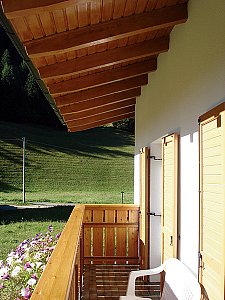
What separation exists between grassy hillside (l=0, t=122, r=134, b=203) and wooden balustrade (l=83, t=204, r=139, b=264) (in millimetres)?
16221

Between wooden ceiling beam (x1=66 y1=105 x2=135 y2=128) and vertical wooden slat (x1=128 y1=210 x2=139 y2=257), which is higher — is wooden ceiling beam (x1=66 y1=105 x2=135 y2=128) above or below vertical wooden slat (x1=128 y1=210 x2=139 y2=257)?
above

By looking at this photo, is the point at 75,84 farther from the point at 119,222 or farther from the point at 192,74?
the point at 119,222

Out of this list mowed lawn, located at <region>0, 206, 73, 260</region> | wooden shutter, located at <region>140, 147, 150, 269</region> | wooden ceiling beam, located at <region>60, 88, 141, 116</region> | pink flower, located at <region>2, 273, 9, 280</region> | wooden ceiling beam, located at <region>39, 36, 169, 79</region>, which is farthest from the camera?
mowed lawn, located at <region>0, 206, 73, 260</region>

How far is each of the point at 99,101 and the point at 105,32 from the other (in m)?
3.51

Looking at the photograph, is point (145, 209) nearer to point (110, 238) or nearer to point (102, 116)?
point (110, 238)

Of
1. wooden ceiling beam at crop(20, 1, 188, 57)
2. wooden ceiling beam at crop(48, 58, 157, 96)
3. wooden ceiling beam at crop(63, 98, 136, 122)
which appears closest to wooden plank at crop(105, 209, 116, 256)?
wooden ceiling beam at crop(63, 98, 136, 122)

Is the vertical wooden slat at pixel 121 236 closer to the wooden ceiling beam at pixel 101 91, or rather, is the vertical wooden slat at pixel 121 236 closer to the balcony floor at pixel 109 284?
the balcony floor at pixel 109 284

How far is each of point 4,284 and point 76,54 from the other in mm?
2355

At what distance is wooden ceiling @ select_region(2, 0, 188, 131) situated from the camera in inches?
124

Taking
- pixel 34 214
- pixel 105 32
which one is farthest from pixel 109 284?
pixel 34 214

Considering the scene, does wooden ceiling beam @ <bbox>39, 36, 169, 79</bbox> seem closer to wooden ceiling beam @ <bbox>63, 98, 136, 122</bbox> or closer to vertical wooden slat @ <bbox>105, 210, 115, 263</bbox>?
wooden ceiling beam @ <bbox>63, 98, 136, 122</bbox>

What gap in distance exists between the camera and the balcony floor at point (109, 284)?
6.48 metres

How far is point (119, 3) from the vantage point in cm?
359

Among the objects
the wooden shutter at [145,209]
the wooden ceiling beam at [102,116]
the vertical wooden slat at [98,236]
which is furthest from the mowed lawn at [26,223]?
the wooden shutter at [145,209]
